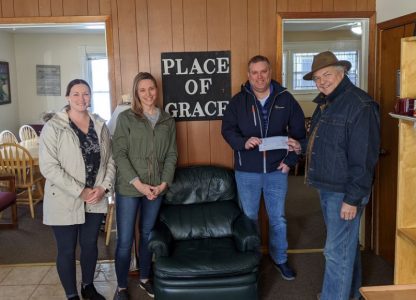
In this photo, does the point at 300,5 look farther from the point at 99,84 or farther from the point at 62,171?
the point at 99,84

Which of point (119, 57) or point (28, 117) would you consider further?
point (28, 117)

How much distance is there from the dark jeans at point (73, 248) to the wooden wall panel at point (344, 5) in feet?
7.51

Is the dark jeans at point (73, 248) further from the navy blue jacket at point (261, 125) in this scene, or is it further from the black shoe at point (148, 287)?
the navy blue jacket at point (261, 125)

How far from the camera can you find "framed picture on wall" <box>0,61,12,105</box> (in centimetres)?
660

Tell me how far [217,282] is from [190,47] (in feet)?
5.66

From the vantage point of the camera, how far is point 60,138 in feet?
8.58

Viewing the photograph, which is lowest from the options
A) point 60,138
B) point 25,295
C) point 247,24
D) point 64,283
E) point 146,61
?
point 25,295

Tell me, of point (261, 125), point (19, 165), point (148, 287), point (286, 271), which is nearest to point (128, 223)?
point (148, 287)

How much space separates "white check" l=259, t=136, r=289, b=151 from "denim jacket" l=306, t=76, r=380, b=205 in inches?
21.2

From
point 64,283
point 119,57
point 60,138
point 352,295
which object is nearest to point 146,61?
point 119,57

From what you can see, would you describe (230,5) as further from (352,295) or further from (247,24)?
(352,295)

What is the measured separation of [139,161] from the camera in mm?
2887

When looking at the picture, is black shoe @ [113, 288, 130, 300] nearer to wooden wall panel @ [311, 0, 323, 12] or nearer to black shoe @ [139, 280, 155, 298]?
black shoe @ [139, 280, 155, 298]

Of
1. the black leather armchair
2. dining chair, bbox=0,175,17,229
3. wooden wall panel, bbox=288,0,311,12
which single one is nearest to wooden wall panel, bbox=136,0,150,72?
the black leather armchair
